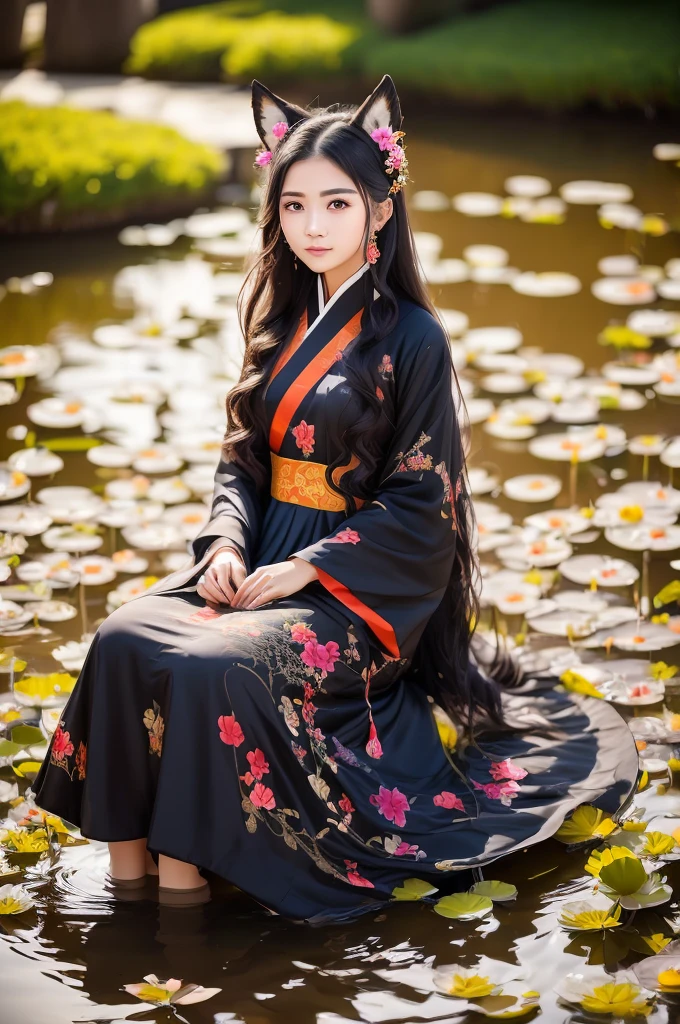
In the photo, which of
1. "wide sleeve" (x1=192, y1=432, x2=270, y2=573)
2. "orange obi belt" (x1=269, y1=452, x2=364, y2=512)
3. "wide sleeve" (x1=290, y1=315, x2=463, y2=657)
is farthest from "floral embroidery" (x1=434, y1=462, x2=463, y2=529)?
"wide sleeve" (x1=192, y1=432, x2=270, y2=573)

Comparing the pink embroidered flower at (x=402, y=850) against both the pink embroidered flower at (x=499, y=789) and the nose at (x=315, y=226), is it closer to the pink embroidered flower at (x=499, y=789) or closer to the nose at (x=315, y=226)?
the pink embroidered flower at (x=499, y=789)

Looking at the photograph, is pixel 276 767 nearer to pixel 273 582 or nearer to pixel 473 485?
pixel 273 582

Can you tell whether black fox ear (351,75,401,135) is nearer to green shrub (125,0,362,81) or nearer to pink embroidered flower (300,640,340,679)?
pink embroidered flower (300,640,340,679)

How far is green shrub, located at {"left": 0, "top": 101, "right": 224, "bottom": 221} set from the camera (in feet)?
19.3

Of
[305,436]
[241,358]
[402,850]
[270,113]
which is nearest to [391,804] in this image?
[402,850]

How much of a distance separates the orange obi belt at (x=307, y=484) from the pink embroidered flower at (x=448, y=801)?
56cm

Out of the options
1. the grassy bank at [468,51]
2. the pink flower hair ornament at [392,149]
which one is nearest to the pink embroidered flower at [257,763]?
the pink flower hair ornament at [392,149]

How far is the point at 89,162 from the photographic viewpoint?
19.7 feet

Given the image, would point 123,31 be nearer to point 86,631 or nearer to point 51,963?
point 86,631

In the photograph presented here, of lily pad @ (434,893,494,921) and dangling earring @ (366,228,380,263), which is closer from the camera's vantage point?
lily pad @ (434,893,494,921)

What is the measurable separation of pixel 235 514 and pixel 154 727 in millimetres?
527

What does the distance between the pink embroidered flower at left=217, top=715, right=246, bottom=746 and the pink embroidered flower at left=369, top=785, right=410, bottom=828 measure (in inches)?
12.6

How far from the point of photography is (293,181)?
2.38m

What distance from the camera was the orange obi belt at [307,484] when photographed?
8.11ft
